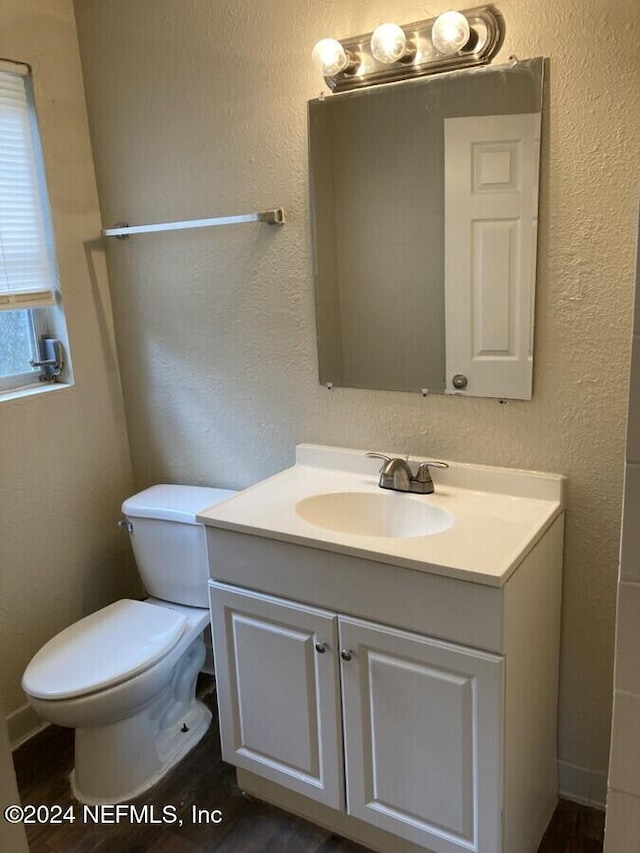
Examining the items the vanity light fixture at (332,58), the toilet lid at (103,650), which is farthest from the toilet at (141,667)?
the vanity light fixture at (332,58)

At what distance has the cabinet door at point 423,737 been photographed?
1.53 m

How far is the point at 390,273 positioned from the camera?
6.31 ft

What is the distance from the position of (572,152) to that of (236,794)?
186 centimetres

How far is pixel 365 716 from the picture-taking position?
1.69 meters

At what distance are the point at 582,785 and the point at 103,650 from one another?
1.33 m

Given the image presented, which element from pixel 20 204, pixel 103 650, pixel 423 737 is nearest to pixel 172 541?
pixel 103 650

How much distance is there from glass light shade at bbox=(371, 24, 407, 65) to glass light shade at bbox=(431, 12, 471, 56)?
82 mm

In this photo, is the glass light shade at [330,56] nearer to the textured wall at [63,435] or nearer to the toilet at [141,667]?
the textured wall at [63,435]

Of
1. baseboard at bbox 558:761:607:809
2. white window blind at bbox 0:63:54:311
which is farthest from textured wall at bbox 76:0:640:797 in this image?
white window blind at bbox 0:63:54:311

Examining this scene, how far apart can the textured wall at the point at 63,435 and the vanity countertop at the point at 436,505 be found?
2.51ft

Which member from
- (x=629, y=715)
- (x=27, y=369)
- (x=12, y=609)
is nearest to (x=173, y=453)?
(x=27, y=369)

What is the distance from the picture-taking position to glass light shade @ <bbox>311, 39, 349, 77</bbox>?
1.78 metres

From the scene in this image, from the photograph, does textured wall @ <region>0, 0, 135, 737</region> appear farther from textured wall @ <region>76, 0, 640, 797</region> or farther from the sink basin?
the sink basin

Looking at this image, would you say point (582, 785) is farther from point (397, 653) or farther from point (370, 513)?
point (370, 513)
